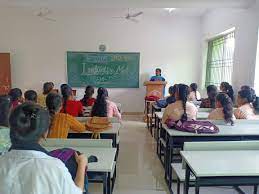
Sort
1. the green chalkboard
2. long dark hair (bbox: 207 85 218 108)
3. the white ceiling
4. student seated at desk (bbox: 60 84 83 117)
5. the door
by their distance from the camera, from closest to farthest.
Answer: student seated at desk (bbox: 60 84 83 117) < long dark hair (bbox: 207 85 218 108) < the white ceiling < the door < the green chalkboard

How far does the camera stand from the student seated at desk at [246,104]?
3789mm

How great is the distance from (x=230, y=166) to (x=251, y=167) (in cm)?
16

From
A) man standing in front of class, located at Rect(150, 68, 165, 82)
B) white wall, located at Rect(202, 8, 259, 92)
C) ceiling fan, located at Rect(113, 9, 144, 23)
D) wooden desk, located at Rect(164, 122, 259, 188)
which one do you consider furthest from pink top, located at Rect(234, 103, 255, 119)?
ceiling fan, located at Rect(113, 9, 144, 23)

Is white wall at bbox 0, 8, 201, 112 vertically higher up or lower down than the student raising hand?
higher up

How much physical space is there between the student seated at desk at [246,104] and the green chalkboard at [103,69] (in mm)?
4838

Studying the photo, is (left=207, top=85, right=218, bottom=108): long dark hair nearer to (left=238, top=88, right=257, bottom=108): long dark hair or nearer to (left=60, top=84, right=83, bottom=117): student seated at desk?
(left=238, top=88, right=257, bottom=108): long dark hair

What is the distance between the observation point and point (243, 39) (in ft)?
18.0

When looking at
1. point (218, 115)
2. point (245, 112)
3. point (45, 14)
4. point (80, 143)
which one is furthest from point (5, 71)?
point (245, 112)

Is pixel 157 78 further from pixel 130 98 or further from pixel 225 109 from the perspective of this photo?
pixel 225 109

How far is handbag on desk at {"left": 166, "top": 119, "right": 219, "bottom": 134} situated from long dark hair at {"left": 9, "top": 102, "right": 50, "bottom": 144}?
7.93ft

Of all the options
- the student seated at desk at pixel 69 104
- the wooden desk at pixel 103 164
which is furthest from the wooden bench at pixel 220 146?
the student seated at desk at pixel 69 104

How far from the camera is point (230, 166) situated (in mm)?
2051

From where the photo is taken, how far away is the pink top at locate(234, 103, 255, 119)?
3885mm

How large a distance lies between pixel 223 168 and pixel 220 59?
5714 millimetres
